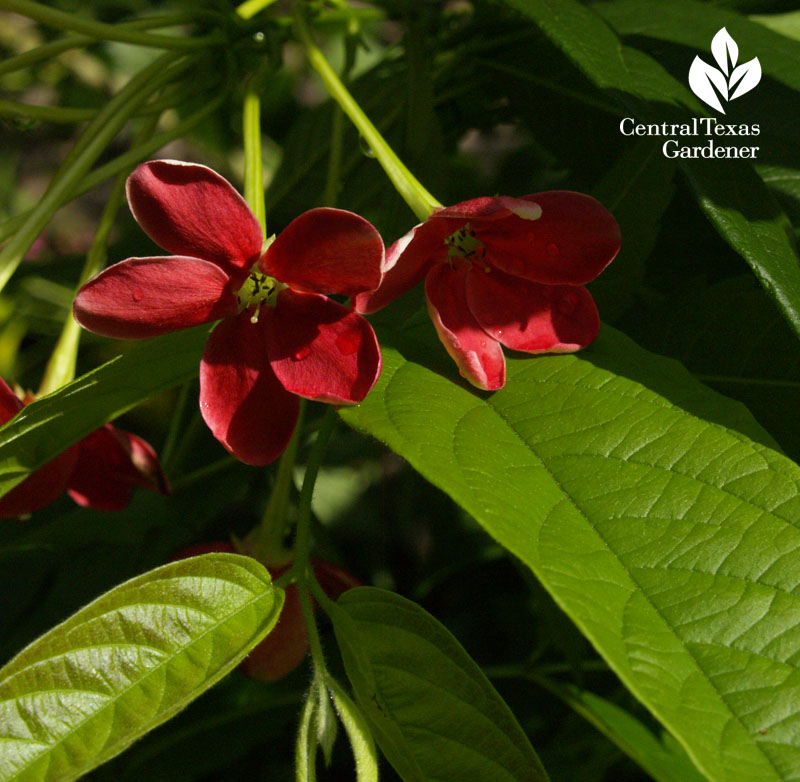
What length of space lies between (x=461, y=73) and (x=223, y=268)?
0.62 m

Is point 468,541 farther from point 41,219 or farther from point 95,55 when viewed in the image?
point 95,55

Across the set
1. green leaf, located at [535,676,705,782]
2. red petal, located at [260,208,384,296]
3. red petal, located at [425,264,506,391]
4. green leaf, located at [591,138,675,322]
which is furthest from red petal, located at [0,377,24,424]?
green leaf, located at [535,676,705,782]

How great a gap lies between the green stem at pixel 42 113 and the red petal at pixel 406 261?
1.41 ft

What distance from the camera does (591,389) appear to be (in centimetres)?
63

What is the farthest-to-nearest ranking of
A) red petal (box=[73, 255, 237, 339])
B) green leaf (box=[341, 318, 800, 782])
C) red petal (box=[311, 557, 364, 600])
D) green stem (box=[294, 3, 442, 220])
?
red petal (box=[311, 557, 364, 600])
green stem (box=[294, 3, 442, 220])
red petal (box=[73, 255, 237, 339])
green leaf (box=[341, 318, 800, 782])

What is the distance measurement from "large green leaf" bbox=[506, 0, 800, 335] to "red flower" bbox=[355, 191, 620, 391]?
79 millimetres

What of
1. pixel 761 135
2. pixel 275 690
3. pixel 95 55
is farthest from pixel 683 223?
pixel 95 55

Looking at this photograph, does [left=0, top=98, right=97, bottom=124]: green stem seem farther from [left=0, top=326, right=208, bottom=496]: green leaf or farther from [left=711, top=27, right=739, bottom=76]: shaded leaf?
[left=711, top=27, right=739, bottom=76]: shaded leaf

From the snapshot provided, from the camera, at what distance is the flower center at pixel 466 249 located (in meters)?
0.70

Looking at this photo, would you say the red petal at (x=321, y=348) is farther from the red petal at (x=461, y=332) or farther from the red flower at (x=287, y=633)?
the red flower at (x=287, y=633)

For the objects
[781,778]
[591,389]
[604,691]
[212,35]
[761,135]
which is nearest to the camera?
[781,778]

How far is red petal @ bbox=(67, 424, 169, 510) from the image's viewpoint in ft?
2.54

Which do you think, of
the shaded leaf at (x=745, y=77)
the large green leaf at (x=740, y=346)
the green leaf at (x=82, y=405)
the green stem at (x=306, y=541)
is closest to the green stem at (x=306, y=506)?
the green stem at (x=306, y=541)

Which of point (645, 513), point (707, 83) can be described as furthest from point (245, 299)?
point (707, 83)
